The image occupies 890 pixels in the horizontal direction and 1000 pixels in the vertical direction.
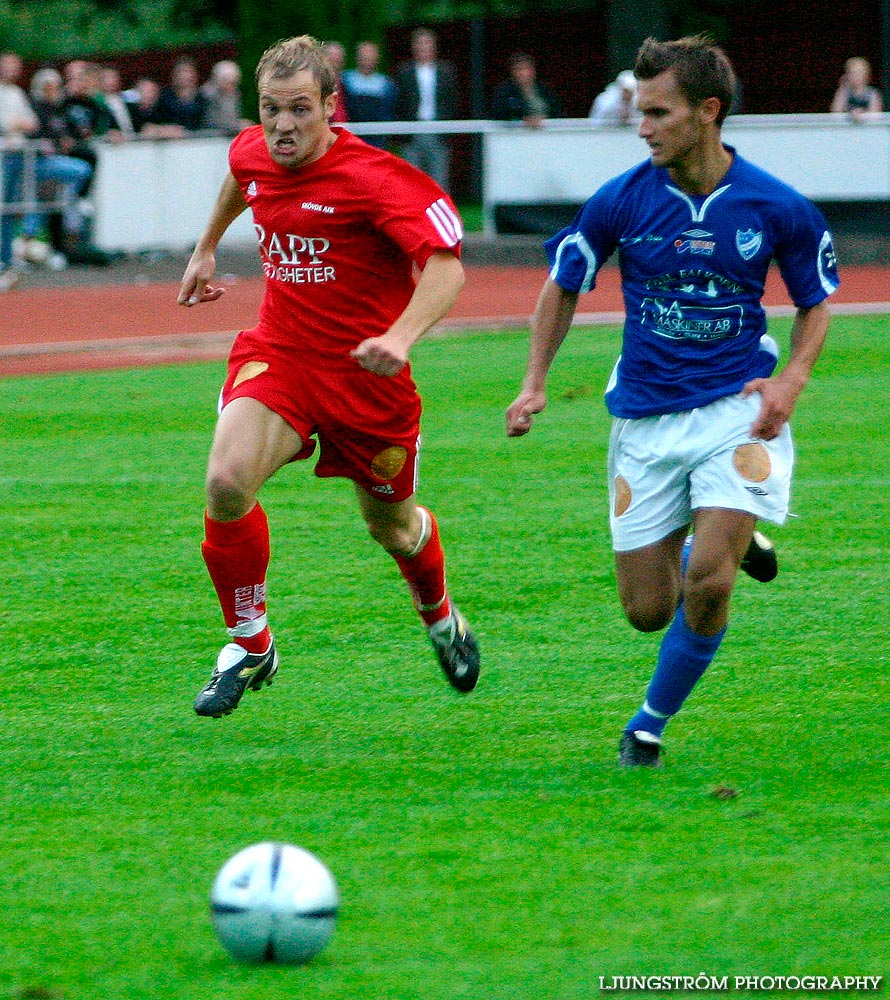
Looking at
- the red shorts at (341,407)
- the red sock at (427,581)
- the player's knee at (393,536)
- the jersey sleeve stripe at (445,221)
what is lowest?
the red sock at (427,581)

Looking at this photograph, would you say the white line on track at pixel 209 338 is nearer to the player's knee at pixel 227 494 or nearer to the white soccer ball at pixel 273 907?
the player's knee at pixel 227 494

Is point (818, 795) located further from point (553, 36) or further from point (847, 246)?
point (553, 36)

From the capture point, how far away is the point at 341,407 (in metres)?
5.73

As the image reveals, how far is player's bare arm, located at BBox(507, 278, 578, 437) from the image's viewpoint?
207 inches

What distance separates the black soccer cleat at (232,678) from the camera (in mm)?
5535

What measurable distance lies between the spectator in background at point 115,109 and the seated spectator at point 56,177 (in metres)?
0.56

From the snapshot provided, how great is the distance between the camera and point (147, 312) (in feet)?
58.3

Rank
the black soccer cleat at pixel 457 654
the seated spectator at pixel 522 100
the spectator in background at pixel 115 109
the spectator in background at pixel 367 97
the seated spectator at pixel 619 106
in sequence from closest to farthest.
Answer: the black soccer cleat at pixel 457 654 < the seated spectator at pixel 619 106 < the spectator in background at pixel 115 109 < the spectator in background at pixel 367 97 < the seated spectator at pixel 522 100

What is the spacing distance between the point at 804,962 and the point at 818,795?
3.87 feet

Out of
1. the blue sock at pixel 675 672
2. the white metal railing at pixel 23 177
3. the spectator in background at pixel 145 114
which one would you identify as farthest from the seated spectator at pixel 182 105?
the blue sock at pixel 675 672

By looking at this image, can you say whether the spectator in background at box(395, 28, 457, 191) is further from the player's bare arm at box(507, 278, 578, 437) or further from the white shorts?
the white shorts

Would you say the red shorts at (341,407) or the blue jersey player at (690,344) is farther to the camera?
the red shorts at (341,407)

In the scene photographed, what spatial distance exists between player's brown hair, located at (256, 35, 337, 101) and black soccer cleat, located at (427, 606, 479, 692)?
1780mm

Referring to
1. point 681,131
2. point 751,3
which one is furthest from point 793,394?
point 751,3
